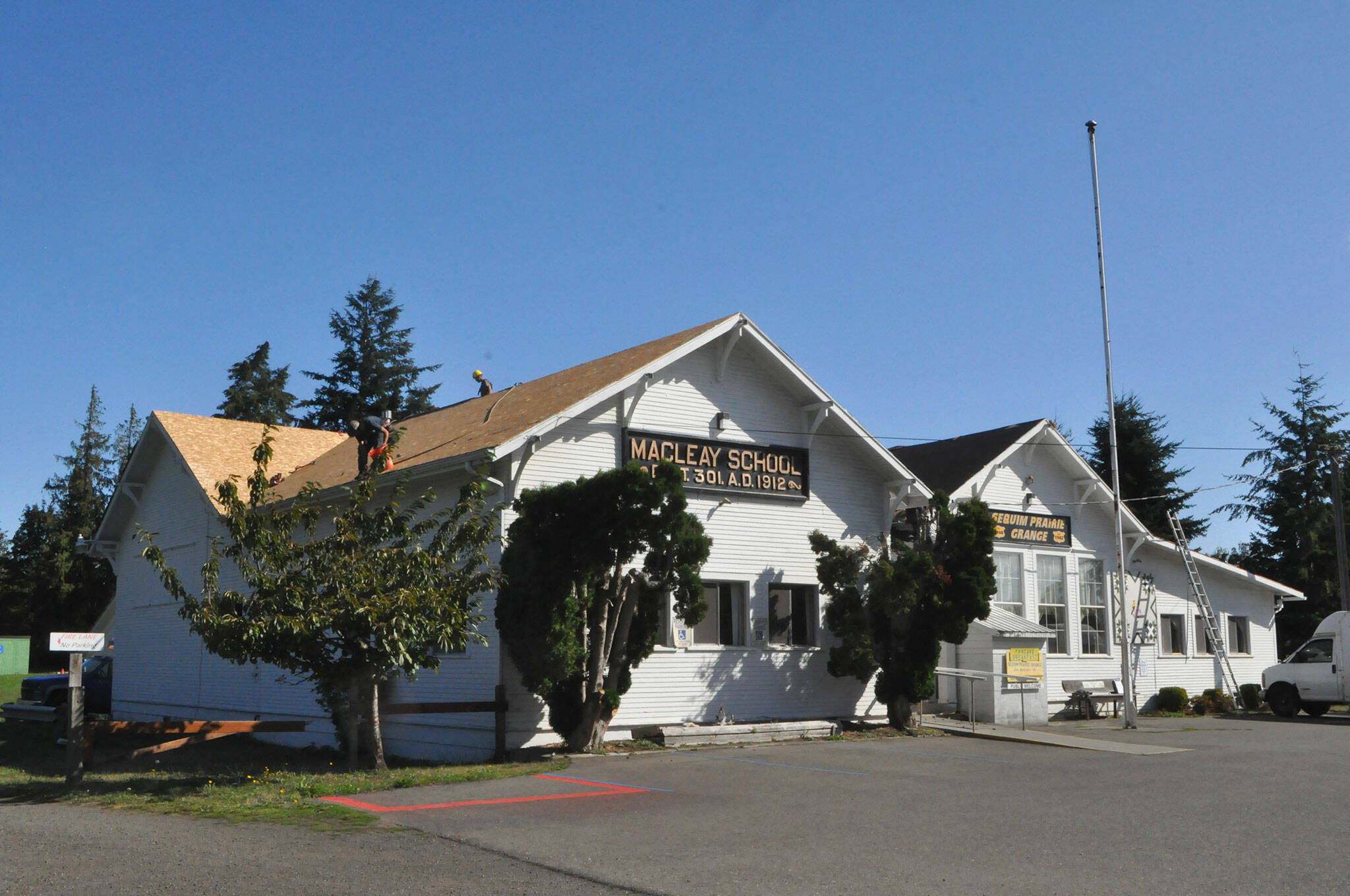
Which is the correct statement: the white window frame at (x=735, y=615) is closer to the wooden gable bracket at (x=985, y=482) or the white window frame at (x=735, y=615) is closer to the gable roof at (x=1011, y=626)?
the gable roof at (x=1011, y=626)

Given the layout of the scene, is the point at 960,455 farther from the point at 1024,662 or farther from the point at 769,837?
the point at 769,837

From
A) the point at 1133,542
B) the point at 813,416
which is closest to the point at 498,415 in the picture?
the point at 813,416

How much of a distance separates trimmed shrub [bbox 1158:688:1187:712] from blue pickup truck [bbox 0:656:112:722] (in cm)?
2577

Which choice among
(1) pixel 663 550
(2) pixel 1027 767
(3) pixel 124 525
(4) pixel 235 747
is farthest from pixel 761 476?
(3) pixel 124 525

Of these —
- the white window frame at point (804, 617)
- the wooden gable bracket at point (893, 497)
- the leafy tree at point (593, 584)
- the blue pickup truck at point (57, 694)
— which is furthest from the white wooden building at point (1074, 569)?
the blue pickup truck at point (57, 694)

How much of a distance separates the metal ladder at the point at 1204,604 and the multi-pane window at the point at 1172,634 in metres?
0.62

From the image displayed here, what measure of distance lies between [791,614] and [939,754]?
15.4 ft

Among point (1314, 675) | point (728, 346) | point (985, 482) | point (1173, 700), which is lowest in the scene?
point (1173, 700)

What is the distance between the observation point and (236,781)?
14.9 meters

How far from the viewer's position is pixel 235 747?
22.5 metres

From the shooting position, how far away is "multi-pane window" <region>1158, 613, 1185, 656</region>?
3036 cm

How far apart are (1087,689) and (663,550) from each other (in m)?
15.7

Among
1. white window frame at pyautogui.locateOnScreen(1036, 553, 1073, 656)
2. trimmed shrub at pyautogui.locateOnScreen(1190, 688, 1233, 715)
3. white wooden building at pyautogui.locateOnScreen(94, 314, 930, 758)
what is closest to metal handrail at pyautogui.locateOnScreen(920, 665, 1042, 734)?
white wooden building at pyautogui.locateOnScreen(94, 314, 930, 758)

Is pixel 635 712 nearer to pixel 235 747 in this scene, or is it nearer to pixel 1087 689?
pixel 235 747
